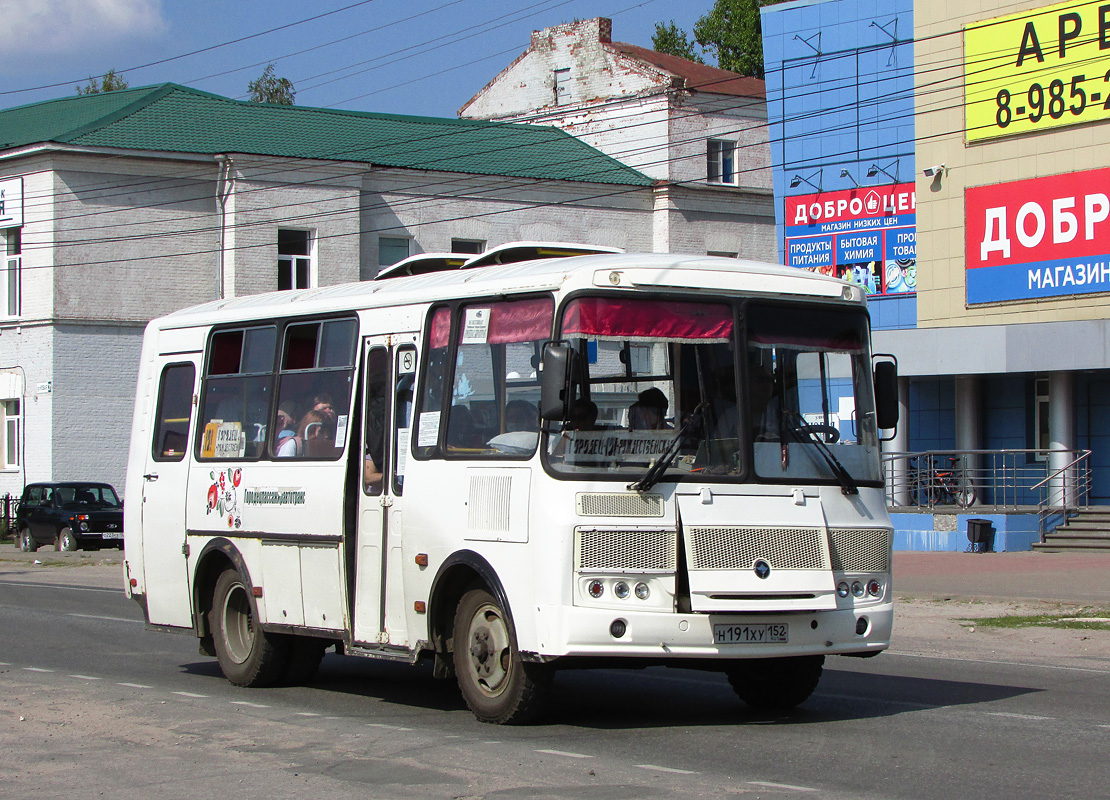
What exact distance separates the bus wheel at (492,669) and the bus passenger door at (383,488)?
2.22 ft

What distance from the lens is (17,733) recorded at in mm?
9633

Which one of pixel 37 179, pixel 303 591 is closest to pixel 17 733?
pixel 303 591

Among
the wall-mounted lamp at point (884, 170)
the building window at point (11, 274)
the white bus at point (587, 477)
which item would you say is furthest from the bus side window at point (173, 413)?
the building window at point (11, 274)

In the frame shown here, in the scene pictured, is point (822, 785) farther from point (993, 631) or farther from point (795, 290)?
point (993, 631)

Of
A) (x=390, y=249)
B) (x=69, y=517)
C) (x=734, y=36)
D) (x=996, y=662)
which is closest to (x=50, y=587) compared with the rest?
(x=69, y=517)

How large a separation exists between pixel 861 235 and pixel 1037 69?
5.76 metres

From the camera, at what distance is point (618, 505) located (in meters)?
8.99

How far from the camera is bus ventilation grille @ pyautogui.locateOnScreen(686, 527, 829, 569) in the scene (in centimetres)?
909

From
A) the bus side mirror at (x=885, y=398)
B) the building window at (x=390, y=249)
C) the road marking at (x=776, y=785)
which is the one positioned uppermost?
the building window at (x=390, y=249)

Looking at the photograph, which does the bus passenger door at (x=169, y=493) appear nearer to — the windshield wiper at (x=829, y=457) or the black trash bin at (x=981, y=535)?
the windshield wiper at (x=829, y=457)

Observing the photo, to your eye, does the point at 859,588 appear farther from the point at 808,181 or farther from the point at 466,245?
the point at 466,245

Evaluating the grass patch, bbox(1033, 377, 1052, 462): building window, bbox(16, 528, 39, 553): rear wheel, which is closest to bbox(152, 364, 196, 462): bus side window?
the grass patch

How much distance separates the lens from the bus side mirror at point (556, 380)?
877cm

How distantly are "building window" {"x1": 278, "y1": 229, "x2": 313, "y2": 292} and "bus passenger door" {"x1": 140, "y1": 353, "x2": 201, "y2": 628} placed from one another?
2933 centimetres
